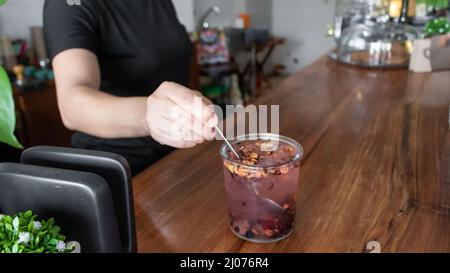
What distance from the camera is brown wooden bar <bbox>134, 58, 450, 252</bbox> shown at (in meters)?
0.63

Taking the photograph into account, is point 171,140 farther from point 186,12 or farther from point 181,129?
point 186,12

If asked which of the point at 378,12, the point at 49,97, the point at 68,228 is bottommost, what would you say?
the point at 49,97

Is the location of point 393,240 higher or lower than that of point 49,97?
higher

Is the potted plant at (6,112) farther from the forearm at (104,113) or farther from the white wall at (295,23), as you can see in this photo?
the white wall at (295,23)

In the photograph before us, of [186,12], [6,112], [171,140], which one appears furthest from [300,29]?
[6,112]

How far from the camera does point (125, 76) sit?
1.14 metres

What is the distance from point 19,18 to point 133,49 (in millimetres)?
2022

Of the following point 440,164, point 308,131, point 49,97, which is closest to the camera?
point 440,164

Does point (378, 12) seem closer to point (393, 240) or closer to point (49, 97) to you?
point (393, 240)

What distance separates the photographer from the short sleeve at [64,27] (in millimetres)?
905

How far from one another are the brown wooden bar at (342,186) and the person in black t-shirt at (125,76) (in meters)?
0.12

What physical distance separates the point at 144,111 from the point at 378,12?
156cm

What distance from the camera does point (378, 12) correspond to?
188 centimetres
